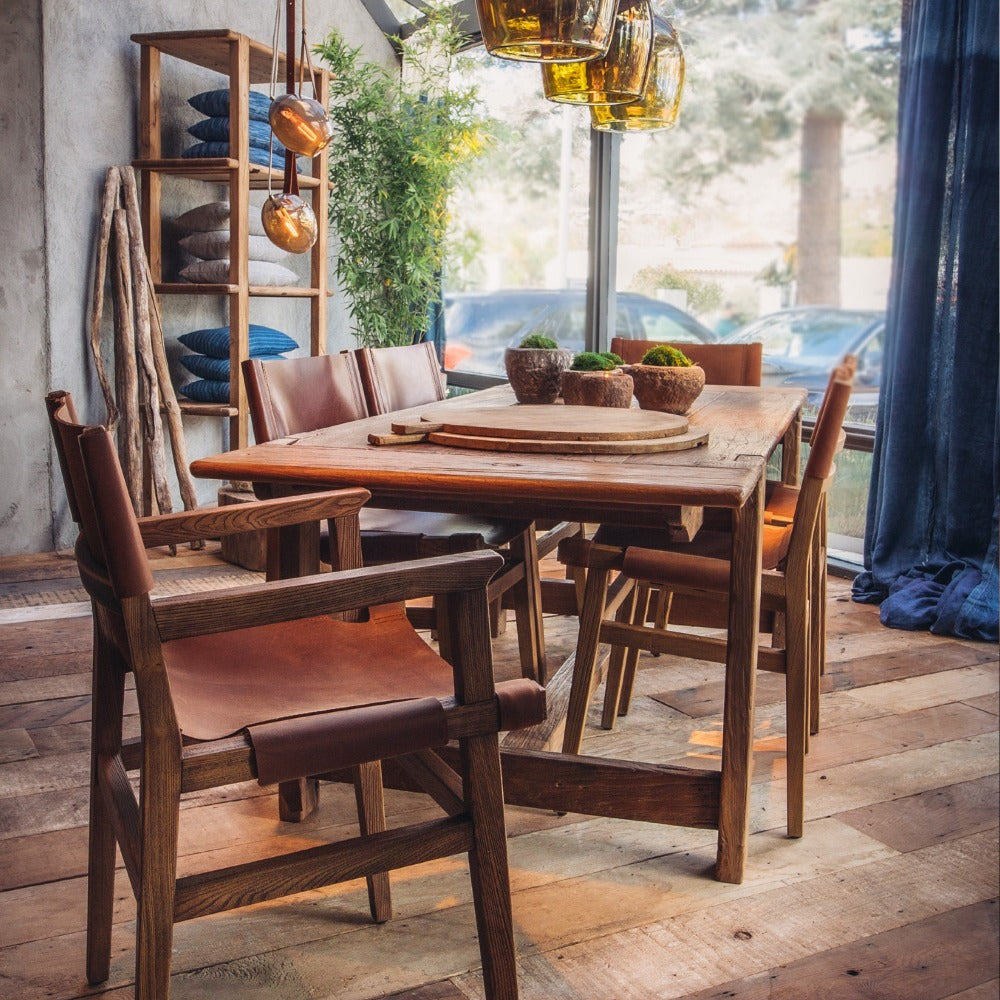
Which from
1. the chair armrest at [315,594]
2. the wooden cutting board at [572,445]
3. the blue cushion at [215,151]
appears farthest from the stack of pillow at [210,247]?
the chair armrest at [315,594]

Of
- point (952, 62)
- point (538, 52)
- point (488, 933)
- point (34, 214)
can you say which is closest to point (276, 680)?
point (488, 933)

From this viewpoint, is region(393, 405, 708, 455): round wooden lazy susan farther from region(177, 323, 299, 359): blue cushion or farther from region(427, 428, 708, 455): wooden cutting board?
region(177, 323, 299, 359): blue cushion

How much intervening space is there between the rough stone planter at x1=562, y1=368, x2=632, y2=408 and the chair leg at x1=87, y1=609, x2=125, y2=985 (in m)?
1.07

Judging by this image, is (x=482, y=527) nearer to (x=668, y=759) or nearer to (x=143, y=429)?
(x=668, y=759)

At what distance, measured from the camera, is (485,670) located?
136 cm

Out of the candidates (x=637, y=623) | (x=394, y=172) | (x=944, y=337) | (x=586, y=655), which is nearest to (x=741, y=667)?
(x=586, y=655)

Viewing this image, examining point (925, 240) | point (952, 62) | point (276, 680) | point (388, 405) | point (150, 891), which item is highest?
point (952, 62)

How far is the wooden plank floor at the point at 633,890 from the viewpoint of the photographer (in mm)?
1671

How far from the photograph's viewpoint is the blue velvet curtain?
337cm

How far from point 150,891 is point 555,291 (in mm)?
4344

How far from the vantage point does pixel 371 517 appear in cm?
262

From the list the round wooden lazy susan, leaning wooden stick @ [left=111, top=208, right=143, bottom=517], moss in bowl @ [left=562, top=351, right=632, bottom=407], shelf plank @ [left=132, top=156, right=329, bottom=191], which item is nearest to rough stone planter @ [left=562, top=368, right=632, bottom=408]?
moss in bowl @ [left=562, top=351, right=632, bottom=407]

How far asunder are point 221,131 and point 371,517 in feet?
7.66

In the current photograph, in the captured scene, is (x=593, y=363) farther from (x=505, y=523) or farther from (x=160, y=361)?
(x=160, y=361)
